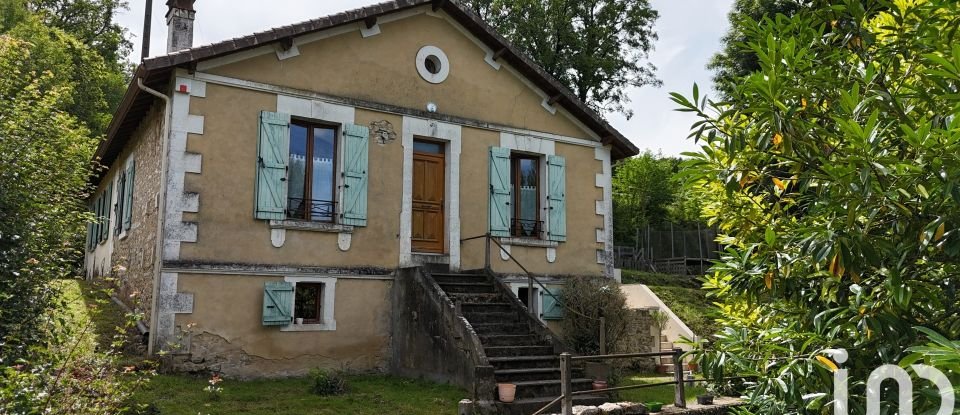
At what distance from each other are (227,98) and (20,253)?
4.66 metres

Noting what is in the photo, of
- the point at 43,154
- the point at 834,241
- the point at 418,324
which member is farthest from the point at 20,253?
the point at 834,241

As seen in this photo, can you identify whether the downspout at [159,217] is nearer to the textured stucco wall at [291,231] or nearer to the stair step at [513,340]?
the textured stucco wall at [291,231]

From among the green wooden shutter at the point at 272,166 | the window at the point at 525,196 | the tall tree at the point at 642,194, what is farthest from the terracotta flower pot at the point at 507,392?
the tall tree at the point at 642,194

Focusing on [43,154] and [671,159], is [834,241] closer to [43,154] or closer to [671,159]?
[43,154]

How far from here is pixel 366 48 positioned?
11562mm

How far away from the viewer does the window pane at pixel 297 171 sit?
10.8 meters

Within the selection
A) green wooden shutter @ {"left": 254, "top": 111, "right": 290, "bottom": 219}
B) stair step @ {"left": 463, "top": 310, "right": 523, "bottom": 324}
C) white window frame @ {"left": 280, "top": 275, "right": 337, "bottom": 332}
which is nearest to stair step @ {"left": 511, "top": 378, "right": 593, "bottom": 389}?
stair step @ {"left": 463, "top": 310, "right": 523, "bottom": 324}

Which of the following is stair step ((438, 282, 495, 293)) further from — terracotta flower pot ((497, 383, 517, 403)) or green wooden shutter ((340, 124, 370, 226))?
terracotta flower pot ((497, 383, 517, 403))

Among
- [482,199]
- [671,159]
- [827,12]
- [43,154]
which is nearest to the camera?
[827,12]

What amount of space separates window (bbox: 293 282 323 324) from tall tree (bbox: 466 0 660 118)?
17992 millimetres

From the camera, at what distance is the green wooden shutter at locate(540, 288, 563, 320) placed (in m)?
12.6

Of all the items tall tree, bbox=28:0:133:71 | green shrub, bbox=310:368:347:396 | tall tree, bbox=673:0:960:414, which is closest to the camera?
tall tree, bbox=673:0:960:414

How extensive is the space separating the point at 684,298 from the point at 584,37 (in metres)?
12.8

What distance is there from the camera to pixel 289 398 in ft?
28.5
